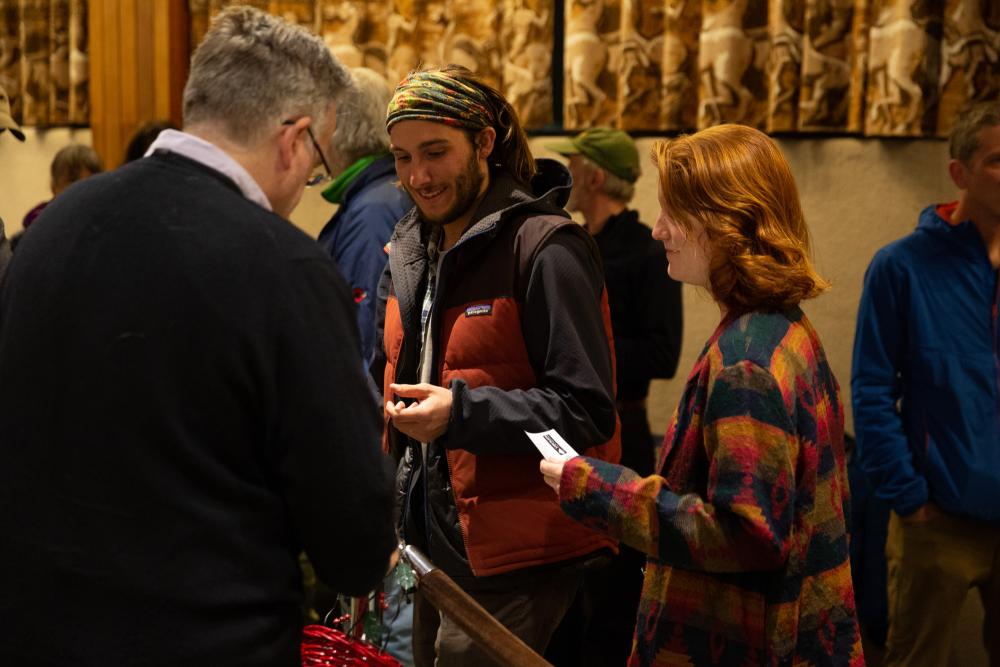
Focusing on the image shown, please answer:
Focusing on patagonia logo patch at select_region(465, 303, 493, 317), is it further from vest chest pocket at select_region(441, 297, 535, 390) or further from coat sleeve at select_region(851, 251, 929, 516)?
coat sleeve at select_region(851, 251, 929, 516)

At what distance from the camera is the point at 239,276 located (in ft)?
4.20

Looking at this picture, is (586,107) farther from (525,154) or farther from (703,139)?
(703,139)

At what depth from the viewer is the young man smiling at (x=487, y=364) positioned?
2.05 metres

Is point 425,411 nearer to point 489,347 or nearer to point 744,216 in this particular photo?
point 489,347

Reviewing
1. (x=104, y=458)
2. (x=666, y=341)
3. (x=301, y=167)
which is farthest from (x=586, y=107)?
(x=104, y=458)

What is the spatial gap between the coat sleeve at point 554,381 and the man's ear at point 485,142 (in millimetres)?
253

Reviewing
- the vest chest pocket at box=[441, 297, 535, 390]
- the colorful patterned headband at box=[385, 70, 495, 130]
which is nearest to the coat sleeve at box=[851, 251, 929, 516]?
the vest chest pocket at box=[441, 297, 535, 390]

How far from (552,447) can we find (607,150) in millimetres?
2078

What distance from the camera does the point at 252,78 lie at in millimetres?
1425

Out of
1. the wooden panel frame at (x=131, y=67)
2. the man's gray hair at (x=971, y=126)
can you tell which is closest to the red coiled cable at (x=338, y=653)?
the man's gray hair at (x=971, y=126)

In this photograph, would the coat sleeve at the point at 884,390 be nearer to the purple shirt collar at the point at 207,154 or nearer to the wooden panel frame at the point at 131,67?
the purple shirt collar at the point at 207,154

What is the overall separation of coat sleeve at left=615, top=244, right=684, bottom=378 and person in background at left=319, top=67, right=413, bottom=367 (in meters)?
0.85

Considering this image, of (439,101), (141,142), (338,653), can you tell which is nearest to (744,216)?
(439,101)

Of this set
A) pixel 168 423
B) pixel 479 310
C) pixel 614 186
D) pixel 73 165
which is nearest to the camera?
pixel 168 423
